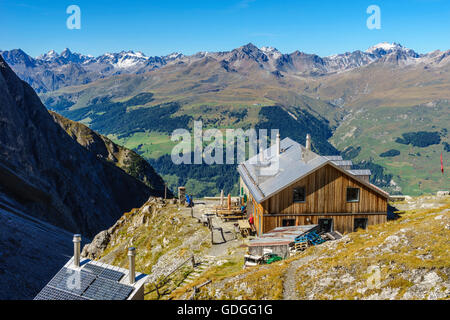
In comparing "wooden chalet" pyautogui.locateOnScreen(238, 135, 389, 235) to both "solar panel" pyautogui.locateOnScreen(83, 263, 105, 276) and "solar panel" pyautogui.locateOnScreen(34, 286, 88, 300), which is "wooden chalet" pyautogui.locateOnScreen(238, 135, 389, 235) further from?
"solar panel" pyautogui.locateOnScreen(34, 286, 88, 300)

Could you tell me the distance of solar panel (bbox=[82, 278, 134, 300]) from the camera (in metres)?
21.2

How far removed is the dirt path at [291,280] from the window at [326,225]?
1338cm

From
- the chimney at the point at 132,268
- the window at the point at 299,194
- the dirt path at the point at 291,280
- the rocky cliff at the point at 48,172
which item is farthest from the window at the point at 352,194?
the rocky cliff at the point at 48,172

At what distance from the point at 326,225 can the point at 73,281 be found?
1109 inches

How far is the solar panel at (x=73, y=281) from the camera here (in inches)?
870

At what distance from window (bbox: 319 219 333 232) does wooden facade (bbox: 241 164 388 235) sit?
346mm

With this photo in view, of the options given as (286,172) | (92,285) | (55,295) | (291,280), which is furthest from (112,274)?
(286,172)

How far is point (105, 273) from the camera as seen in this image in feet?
74.8

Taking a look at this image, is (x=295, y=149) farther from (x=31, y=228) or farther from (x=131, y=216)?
(x=31, y=228)

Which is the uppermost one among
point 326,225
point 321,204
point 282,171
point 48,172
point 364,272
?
point 282,171

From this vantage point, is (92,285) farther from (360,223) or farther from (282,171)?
(360,223)

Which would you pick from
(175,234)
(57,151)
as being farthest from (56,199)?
(175,234)

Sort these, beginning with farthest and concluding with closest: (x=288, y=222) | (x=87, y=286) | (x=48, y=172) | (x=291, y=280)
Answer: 1. (x=48, y=172)
2. (x=288, y=222)
3. (x=291, y=280)
4. (x=87, y=286)

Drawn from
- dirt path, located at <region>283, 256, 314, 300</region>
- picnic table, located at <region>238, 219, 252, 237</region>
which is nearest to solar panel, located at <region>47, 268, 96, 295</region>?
dirt path, located at <region>283, 256, 314, 300</region>
